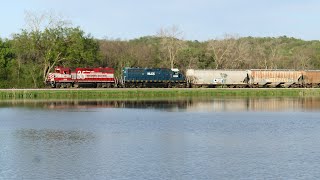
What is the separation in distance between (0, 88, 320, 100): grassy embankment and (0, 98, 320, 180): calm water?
1761 cm

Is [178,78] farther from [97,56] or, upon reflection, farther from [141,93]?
[97,56]

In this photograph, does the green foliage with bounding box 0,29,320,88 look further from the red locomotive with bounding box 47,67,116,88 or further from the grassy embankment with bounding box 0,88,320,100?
the grassy embankment with bounding box 0,88,320,100

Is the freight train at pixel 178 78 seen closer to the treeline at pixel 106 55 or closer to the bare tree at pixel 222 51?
the treeline at pixel 106 55

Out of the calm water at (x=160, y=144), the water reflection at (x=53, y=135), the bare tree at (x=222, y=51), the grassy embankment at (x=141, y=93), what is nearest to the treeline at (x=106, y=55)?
the bare tree at (x=222, y=51)

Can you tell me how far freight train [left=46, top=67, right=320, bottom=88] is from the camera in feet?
261

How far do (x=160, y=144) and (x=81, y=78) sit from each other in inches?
1979

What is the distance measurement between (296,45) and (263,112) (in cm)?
12155

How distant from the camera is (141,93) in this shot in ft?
241

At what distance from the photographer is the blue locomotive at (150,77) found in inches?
3191

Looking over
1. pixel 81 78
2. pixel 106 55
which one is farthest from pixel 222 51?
pixel 81 78

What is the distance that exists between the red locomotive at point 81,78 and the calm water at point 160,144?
26919mm

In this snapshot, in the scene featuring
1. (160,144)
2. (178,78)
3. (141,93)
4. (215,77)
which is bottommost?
(160,144)

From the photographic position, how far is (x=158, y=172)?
23797 millimetres

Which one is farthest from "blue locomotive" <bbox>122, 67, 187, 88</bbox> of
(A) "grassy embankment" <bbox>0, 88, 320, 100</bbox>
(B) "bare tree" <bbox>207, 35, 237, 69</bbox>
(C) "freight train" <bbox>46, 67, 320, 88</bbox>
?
(B) "bare tree" <bbox>207, 35, 237, 69</bbox>
